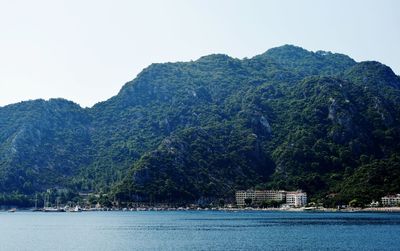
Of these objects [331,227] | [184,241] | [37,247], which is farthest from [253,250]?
[331,227]

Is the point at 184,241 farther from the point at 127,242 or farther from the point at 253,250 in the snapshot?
the point at 253,250

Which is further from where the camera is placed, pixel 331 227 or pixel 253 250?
pixel 331 227

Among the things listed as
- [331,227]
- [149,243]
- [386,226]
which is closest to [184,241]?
[149,243]

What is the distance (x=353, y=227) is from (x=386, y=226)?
24.2 feet

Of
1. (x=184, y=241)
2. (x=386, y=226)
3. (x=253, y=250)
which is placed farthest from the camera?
(x=386, y=226)

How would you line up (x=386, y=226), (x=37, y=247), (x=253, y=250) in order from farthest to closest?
(x=386, y=226)
(x=37, y=247)
(x=253, y=250)

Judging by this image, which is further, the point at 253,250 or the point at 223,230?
the point at 223,230

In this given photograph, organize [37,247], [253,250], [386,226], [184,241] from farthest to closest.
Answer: [386,226] < [184,241] < [37,247] < [253,250]

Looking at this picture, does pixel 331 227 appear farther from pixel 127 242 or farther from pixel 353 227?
pixel 127 242

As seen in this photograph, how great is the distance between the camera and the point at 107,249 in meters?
106

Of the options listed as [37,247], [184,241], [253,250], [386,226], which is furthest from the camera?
[386,226]

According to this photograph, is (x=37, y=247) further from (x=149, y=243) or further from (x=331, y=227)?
(x=331, y=227)

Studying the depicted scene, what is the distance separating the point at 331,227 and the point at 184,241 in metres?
42.5

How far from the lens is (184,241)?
11838cm
